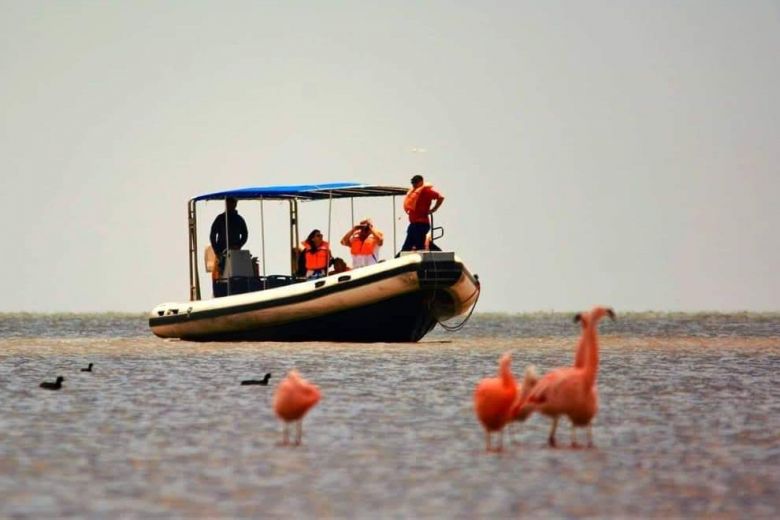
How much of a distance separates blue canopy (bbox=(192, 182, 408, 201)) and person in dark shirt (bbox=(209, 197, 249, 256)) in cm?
35

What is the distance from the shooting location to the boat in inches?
1304

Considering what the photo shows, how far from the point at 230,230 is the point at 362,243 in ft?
8.29

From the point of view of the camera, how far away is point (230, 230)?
114ft

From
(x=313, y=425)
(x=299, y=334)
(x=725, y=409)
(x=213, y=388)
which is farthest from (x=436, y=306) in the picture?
(x=313, y=425)

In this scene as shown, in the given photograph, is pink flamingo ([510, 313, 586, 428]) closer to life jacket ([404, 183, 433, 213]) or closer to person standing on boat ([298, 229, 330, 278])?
life jacket ([404, 183, 433, 213])

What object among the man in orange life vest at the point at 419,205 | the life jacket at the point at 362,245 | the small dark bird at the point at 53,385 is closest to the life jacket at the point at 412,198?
the man in orange life vest at the point at 419,205

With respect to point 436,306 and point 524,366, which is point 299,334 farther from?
point 524,366

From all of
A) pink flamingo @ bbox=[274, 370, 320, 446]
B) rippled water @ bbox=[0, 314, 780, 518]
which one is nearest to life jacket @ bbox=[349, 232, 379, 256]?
rippled water @ bbox=[0, 314, 780, 518]

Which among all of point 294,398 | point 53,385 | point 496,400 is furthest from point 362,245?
point 496,400

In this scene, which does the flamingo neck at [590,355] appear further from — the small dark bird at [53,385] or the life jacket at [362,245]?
the life jacket at [362,245]

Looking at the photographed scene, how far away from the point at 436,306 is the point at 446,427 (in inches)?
647

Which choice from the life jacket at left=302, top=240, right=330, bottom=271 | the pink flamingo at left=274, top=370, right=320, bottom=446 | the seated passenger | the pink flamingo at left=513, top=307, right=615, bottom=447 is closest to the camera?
the pink flamingo at left=513, top=307, right=615, bottom=447

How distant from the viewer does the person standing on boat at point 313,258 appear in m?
35.4

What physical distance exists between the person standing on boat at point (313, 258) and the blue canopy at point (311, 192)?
939 millimetres
